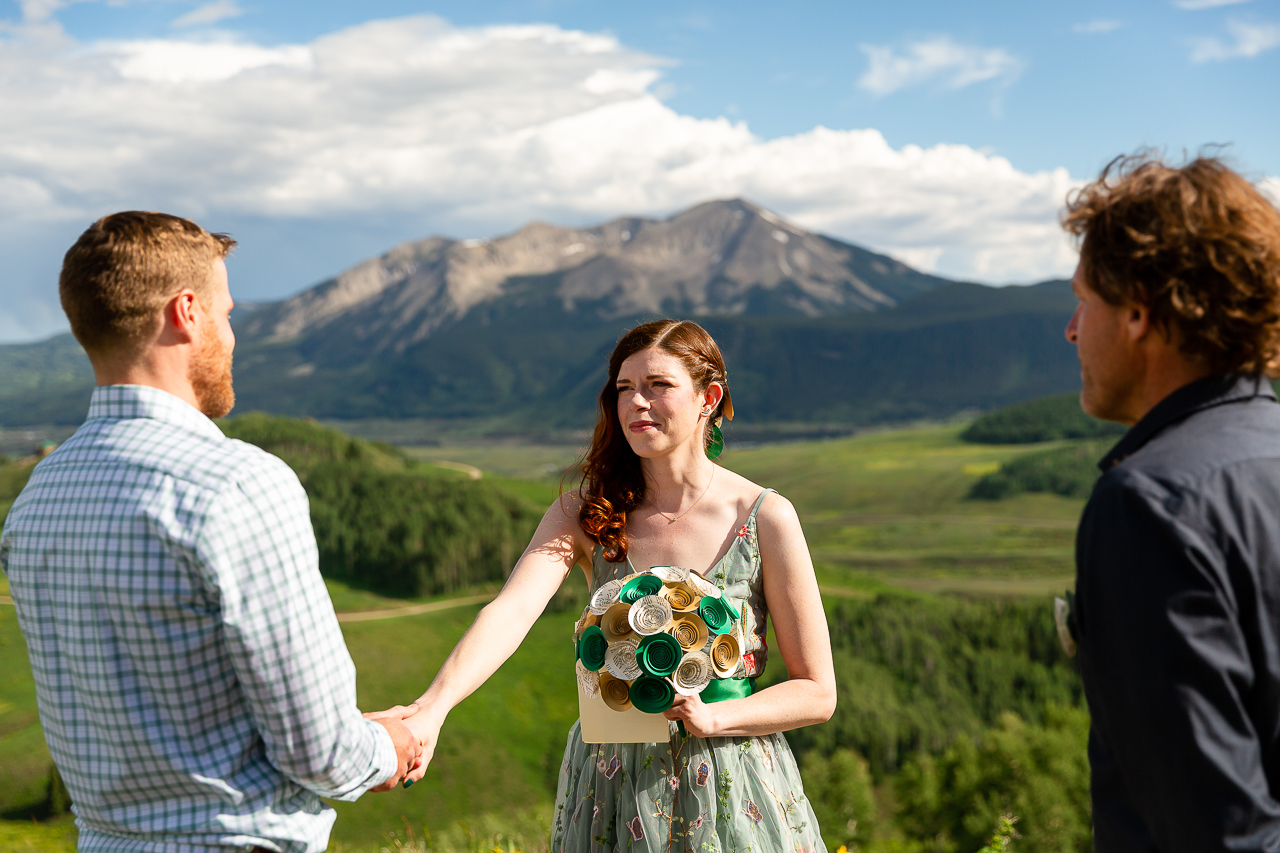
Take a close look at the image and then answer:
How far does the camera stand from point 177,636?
2.82 metres

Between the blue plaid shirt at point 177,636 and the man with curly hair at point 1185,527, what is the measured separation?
205 cm

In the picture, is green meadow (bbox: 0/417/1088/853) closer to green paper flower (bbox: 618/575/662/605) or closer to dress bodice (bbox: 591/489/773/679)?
dress bodice (bbox: 591/489/773/679)

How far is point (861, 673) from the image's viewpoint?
9388 centimetres

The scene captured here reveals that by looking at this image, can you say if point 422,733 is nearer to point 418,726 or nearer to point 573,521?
point 418,726

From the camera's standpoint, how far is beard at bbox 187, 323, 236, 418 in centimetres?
314

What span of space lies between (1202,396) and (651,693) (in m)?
2.15

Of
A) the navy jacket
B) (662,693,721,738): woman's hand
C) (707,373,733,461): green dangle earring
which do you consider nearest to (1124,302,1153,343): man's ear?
the navy jacket

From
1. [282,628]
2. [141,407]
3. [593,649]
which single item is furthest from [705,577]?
[141,407]

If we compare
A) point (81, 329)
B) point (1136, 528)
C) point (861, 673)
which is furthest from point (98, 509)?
point (861, 673)

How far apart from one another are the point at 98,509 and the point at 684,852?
242cm

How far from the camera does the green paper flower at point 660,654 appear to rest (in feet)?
12.1

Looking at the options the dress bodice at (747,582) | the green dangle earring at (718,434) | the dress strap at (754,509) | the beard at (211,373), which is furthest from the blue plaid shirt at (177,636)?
the green dangle earring at (718,434)

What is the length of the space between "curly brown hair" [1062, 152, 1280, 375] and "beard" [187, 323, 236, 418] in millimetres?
2631

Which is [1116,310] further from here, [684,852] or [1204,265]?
[684,852]
